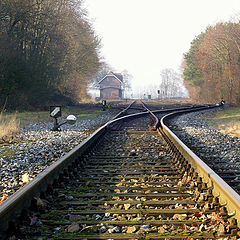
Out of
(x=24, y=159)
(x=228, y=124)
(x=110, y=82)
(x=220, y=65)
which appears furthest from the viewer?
(x=110, y=82)

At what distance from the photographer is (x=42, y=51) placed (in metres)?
23.8

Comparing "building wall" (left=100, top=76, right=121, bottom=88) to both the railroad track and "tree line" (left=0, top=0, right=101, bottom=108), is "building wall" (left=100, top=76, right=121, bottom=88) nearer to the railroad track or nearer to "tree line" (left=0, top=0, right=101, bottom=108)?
"tree line" (left=0, top=0, right=101, bottom=108)

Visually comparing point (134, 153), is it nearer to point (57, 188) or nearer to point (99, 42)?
point (57, 188)

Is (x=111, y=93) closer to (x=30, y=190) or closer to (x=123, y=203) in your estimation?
(x=123, y=203)

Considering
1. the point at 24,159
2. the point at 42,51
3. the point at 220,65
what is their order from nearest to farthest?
the point at 24,159 → the point at 42,51 → the point at 220,65

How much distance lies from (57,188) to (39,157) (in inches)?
90.1

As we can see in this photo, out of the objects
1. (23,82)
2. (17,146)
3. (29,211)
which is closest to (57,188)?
(29,211)

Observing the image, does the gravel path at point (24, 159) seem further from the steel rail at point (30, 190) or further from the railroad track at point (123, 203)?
the railroad track at point (123, 203)

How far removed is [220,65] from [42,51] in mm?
24268

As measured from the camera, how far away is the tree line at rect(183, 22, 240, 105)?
109 ft

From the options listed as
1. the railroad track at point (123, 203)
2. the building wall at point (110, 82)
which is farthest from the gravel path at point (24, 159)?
the building wall at point (110, 82)

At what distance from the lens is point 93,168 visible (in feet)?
16.3

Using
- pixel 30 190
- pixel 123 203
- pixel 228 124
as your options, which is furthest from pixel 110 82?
pixel 30 190

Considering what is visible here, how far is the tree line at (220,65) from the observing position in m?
33.2
